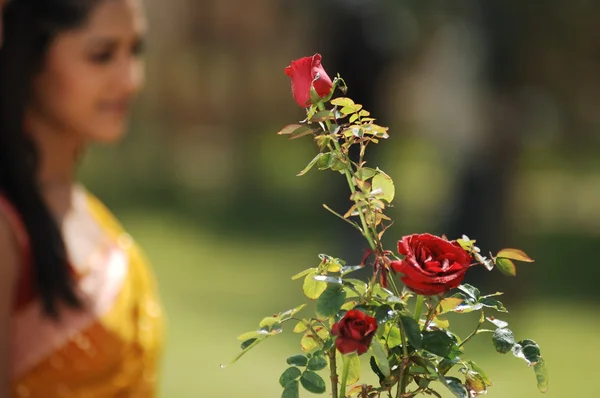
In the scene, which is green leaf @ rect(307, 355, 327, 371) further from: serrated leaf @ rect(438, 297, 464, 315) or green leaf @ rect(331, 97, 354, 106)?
green leaf @ rect(331, 97, 354, 106)

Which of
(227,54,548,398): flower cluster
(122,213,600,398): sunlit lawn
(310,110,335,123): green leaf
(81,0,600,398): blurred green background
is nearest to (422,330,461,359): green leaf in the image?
(227,54,548,398): flower cluster

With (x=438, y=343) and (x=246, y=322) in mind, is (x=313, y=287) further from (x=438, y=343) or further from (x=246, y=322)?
(x=246, y=322)

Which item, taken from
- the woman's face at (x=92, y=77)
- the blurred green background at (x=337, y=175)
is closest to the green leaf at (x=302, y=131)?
the woman's face at (x=92, y=77)

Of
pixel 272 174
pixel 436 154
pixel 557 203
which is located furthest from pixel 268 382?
pixel 436 154

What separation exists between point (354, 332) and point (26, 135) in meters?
1.32

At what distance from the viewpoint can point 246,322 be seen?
7.00m

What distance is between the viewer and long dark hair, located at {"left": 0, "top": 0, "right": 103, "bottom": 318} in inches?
76.0

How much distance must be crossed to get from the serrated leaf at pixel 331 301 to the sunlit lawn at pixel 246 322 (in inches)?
131

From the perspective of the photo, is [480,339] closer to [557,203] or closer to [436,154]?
[557,203]

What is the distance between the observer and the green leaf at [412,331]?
93 centimetres

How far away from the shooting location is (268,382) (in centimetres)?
571

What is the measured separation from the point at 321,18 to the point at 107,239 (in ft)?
23.2

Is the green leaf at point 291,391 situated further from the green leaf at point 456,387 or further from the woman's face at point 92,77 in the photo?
the woman's face at point 92,77

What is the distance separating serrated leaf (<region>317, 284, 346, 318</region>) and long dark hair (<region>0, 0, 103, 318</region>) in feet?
3.48
